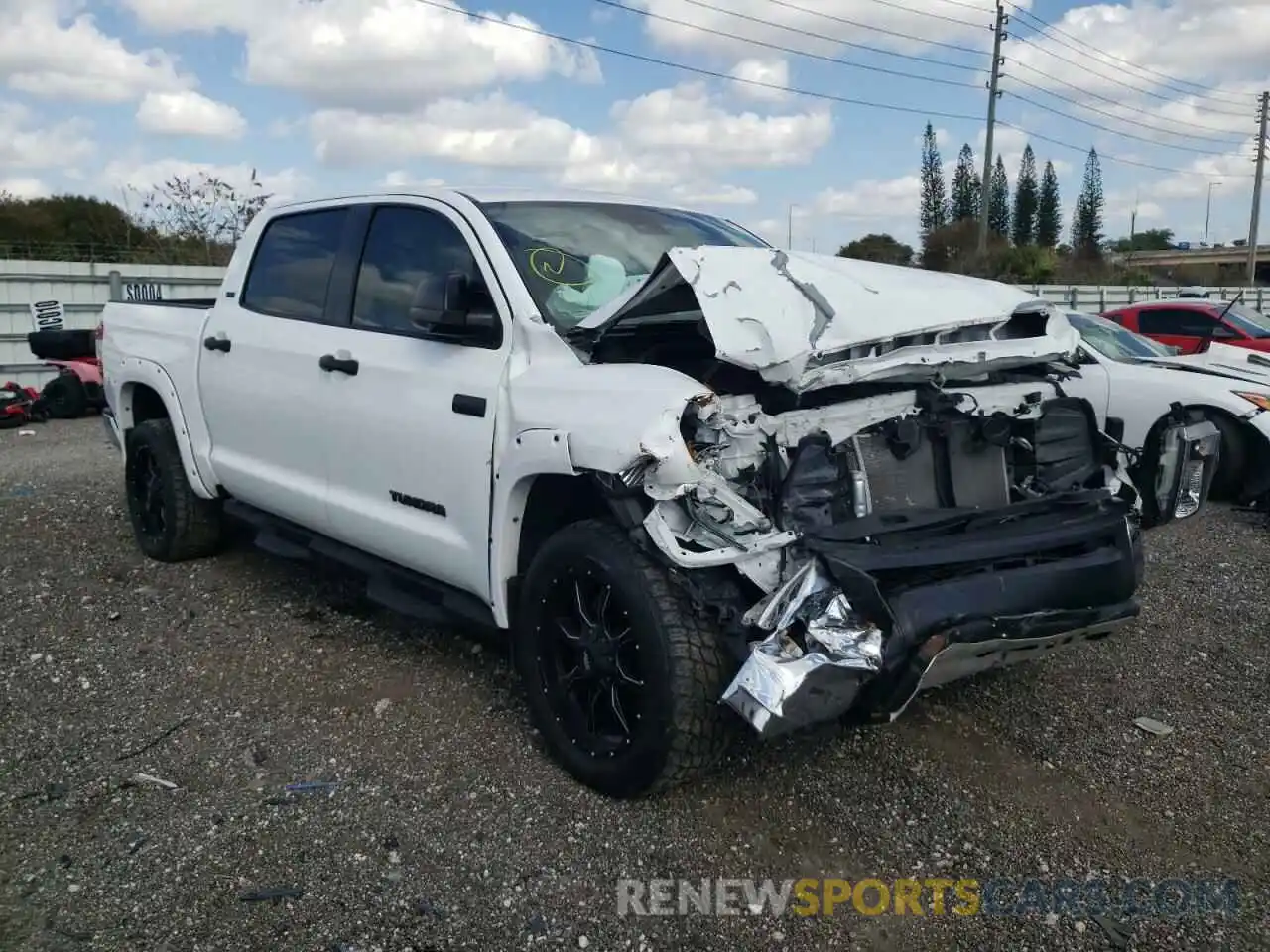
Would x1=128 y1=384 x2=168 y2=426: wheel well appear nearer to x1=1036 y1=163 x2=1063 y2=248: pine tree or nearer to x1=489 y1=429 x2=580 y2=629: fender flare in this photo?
x1=489 y1=429 x2=580 y2=629: fender flare

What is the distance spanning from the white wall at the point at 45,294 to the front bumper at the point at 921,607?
11.3 meters

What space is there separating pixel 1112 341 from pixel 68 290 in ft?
38.8

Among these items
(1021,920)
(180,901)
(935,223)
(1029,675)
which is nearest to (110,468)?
(180,901)

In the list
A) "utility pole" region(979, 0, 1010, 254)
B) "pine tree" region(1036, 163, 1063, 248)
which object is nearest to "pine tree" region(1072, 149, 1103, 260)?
"pine tree" region(1036, 163, 1063, 248)

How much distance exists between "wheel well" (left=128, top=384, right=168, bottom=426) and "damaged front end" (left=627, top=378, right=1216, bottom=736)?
4012 millimetres

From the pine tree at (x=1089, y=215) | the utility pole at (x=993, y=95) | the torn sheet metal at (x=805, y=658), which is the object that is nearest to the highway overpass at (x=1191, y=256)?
the pine tree at (x=1089, y=215)

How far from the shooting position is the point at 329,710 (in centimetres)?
399

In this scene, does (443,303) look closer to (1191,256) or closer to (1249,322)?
(1249,322)

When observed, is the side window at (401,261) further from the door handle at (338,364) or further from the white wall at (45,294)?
the white wall at (45,294)

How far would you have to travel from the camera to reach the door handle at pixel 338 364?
406 centimetres

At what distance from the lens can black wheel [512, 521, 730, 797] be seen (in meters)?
2.93

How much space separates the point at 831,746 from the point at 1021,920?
985 millimetres

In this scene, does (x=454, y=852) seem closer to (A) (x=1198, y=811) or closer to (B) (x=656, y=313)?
(B) (x=656, y=313)

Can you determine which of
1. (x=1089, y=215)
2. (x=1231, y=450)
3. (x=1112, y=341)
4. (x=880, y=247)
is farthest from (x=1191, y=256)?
(x=1231, y=450)
